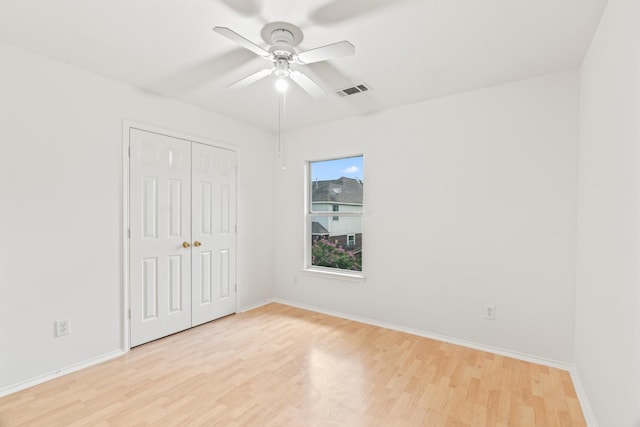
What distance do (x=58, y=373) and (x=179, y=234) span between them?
4.87ft

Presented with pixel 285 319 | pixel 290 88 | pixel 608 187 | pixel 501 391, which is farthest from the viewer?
Answer: pixel 285 319

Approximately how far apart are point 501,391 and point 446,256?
4.10 ft

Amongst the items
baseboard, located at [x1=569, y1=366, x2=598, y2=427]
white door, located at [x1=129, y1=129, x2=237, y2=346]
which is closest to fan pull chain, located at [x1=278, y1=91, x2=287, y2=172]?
white door, located at [x1=129, y1=129, x2=237, y2=346]

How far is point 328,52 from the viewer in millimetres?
1889

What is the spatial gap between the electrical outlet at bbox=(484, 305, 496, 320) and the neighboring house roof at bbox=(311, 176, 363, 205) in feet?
5.93

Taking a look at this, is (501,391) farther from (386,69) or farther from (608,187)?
(386,69)

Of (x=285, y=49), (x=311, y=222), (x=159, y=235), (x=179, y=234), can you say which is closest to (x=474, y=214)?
(x=311, y=222)

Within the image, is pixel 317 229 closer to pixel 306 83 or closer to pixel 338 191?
pixel 338 191

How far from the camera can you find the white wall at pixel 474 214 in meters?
2.57

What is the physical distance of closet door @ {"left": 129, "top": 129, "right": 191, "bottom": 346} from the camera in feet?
9.64

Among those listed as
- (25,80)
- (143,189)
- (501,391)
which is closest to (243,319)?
(143,189)

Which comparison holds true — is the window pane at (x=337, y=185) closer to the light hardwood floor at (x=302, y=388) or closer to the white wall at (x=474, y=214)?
the white wall at (x=474, y=214)

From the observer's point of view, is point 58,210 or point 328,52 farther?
point 58,210

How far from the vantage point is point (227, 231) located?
3.84 meters
